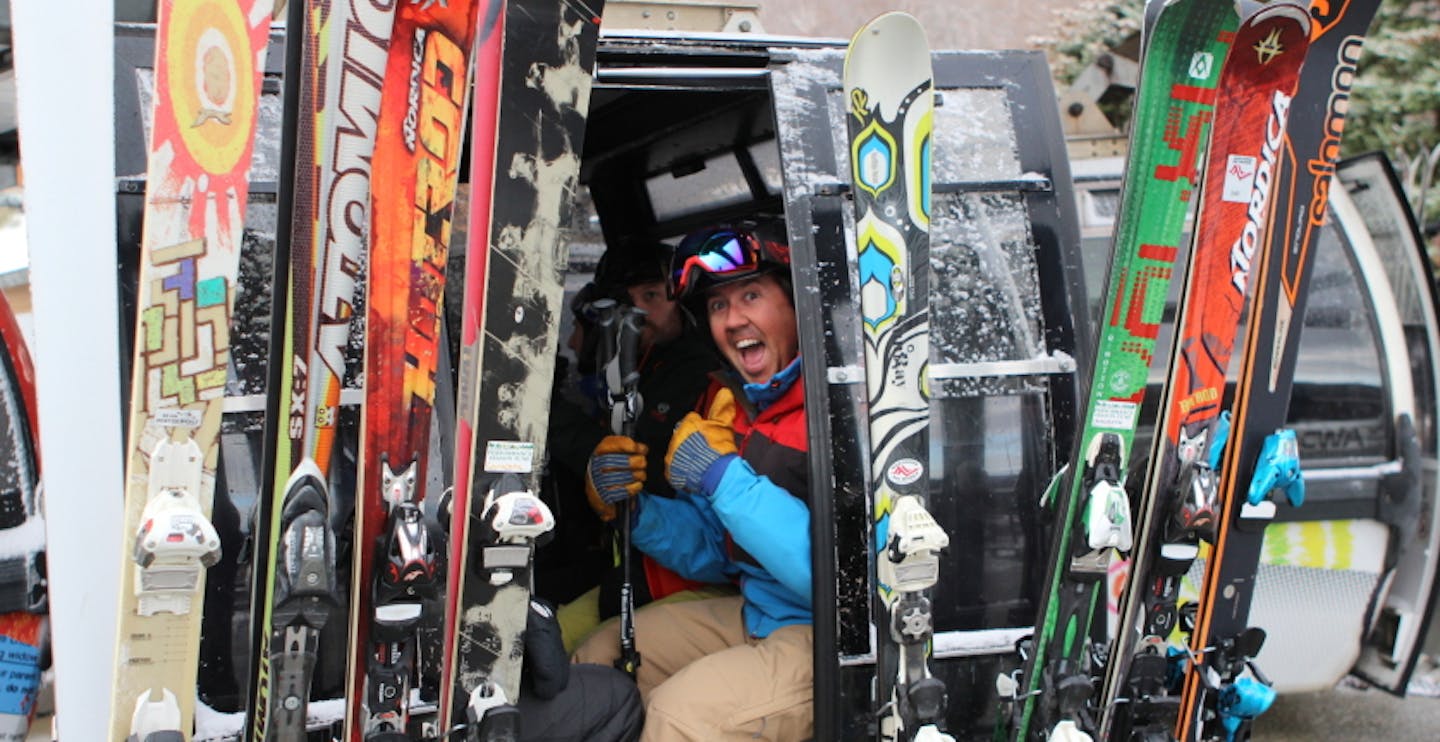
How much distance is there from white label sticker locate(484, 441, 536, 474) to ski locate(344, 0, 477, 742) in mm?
124

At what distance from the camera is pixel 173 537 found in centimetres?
212

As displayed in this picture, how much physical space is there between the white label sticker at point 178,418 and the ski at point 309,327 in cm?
13

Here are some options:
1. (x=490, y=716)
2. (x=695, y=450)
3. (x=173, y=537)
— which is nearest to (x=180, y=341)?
(x=173, y=537)

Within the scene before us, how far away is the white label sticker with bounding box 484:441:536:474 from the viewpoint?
99.5 inches

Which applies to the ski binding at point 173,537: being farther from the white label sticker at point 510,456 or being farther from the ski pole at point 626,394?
the ski pole at point 626,394

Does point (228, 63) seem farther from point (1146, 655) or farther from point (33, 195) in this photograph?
point (1146, 655)

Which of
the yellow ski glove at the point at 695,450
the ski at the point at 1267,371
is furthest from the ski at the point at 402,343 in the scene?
the ski at the point at 1267,371

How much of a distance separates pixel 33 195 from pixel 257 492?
2.25 feet

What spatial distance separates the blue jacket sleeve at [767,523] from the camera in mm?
2869

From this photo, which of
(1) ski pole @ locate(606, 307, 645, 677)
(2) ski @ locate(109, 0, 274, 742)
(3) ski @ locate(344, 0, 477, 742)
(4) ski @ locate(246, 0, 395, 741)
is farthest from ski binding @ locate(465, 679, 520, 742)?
(1) ski pole @ locate(606, 307, 645, 677)

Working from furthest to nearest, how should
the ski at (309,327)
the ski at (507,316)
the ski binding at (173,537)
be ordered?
the ski at (507,316)
the ski at (309,327)
the ski binding at (173,537)

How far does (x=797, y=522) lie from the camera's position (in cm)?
289

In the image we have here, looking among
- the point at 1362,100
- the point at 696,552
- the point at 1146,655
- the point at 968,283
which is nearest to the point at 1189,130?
the point at 968,283

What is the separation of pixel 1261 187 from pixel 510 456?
5.72ft
